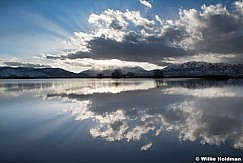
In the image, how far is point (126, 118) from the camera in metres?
13.3

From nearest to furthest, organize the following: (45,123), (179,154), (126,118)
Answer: (179,154)
(45,123)
(126,118)

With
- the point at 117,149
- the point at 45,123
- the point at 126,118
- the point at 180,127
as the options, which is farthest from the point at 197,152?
the point at 45,123

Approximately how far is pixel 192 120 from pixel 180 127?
80.3 inches

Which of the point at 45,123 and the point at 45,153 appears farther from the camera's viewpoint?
the point at 45,123

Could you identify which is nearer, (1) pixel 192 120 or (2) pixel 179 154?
(2) pixel 179 154

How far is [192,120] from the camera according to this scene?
12.5 meters

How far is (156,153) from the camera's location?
7.30m

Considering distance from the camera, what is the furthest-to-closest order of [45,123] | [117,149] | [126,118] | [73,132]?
[126,118] < [45,123] < [73,132] < [117,149]

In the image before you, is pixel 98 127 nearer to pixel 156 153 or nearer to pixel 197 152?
pixel 156 153

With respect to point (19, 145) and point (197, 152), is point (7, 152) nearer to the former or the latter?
point (19, 145)

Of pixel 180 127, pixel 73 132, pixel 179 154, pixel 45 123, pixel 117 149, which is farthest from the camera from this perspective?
pixel 45 123

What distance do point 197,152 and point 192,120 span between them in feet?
17.7

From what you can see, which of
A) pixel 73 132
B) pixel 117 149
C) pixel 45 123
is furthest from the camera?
pixel 45 123

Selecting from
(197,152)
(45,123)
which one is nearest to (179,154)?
(197,152)
